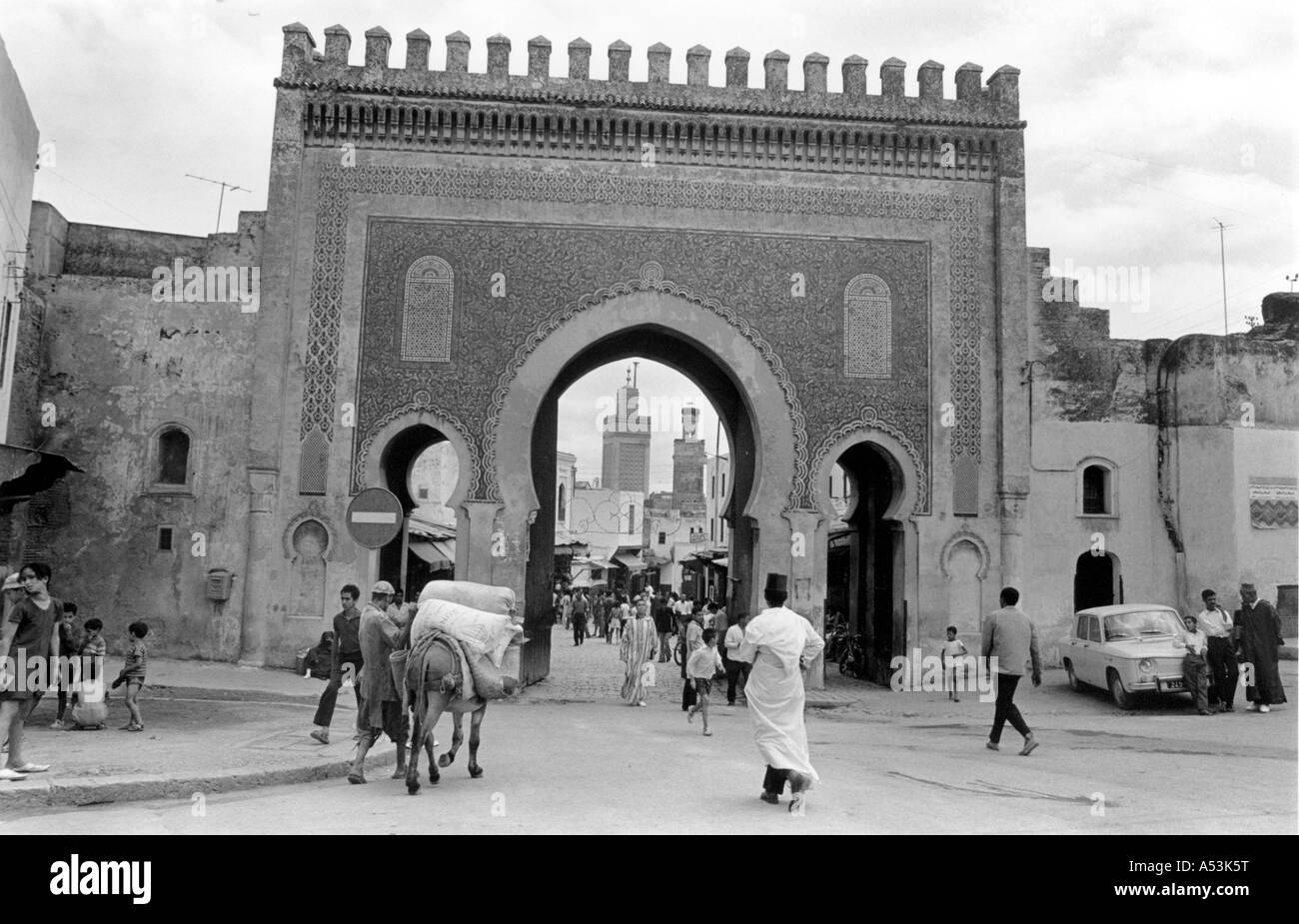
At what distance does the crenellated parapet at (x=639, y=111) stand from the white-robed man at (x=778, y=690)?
10.6 m

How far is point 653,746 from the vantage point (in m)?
9.75

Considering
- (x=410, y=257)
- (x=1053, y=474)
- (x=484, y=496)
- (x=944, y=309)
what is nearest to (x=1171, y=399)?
(x=1053, y=474)

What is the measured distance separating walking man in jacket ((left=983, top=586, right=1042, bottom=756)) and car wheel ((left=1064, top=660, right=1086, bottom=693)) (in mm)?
5430

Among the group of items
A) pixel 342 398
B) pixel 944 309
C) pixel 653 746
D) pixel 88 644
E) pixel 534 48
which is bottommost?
pixel 653 746

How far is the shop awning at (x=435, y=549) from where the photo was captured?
2334 cm

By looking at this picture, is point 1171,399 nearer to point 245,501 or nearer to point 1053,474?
point 1053,474

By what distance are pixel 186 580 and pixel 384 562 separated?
291 cm

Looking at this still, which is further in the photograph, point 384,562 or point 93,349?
point 384,562

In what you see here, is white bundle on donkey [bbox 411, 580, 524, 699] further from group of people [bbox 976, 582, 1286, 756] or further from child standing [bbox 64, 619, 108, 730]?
group of people [bbox 976, 582, 1286, 756]

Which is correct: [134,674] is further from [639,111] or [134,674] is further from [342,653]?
[639,111]

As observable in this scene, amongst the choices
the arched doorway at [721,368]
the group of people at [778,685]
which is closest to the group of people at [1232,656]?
the arched doorway at [721,368]

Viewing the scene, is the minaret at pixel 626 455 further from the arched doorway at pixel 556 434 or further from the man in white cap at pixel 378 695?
the man in white cap at pixel 378 695

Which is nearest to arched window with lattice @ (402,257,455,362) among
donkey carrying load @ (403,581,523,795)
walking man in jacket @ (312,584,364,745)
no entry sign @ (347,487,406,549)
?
no entry sign @ (347,487,406,549)

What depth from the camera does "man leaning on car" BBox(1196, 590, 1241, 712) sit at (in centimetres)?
1240
